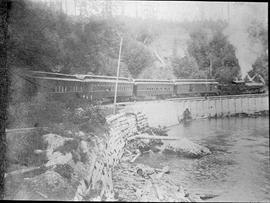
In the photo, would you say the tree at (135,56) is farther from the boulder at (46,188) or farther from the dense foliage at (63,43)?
the boulder at (46,188)

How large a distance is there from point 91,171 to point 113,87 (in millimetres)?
1351

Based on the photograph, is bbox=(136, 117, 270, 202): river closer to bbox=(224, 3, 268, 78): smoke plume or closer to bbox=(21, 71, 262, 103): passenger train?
bbox=(21, 71, 262, 103): passenger train

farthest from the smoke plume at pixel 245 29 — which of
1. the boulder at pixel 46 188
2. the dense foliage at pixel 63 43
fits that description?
the boulder at pixel 46 188

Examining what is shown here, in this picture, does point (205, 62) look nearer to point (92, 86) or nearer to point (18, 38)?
point (92, 86)

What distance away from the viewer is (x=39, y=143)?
3.95 metres

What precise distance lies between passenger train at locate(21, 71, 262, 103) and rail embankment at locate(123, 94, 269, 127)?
134mm

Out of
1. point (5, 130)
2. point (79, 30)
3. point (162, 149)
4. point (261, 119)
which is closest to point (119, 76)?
point (79, 30)

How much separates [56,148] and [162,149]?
163 cm

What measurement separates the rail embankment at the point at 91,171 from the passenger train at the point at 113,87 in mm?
462

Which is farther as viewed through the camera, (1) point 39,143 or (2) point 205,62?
(2) point 205,62

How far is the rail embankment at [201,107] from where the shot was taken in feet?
14.7

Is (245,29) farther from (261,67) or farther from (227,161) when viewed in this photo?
(227,161)

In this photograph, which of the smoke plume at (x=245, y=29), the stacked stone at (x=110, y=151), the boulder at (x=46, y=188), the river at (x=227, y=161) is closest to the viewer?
the boulder at (x=46, y=188)

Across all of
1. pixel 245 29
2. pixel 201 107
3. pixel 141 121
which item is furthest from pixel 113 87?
pixel 245 29
